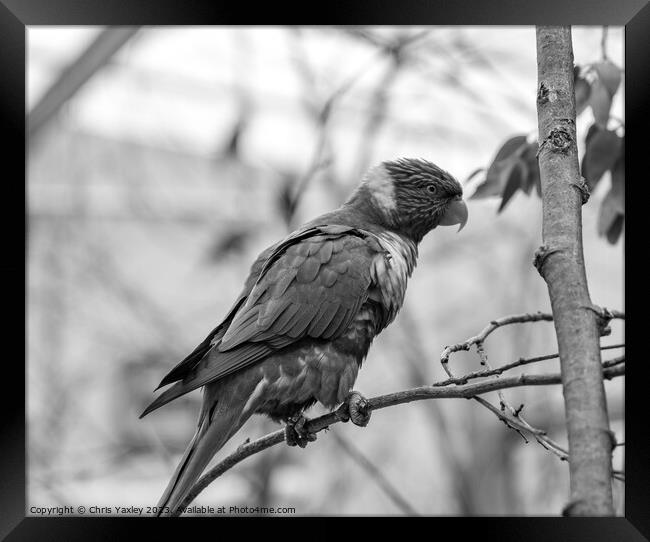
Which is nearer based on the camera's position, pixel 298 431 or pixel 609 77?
pixel 609 77

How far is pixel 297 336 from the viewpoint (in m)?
1.80

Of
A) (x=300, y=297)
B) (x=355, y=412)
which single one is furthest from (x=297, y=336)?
(x=355, y=412)

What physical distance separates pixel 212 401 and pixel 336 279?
1.48 feet

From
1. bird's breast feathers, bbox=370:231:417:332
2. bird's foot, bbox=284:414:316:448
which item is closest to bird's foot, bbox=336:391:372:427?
bird's foot, bbox=284:414:316:448

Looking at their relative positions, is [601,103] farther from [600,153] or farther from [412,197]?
[412,197]

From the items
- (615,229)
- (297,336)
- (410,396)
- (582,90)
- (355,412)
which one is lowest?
(410,396)

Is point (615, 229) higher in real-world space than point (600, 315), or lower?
higher

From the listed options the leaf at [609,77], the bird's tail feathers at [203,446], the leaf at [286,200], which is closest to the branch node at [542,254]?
the leaf at [609,77]

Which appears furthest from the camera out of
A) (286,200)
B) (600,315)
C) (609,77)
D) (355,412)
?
(286,200)

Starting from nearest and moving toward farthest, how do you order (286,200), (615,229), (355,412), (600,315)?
(600,315) < (355,412) < (615,229) < (286,200)

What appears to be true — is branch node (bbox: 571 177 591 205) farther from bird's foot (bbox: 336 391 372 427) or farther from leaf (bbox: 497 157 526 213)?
bird's foot (bbox: 336 391 372 427)

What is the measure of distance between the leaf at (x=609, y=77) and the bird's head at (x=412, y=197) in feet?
2.29

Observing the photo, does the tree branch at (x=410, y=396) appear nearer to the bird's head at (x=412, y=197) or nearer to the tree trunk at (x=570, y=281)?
the tree trunk at (x=570, y=281)
